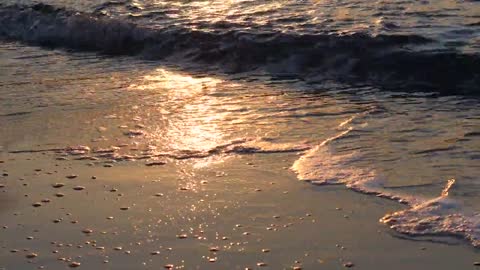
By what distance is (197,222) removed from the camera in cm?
441

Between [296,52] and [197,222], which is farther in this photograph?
[296,52]

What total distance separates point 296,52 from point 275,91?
164 cm

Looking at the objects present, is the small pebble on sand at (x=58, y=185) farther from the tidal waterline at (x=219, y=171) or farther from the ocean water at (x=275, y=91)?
the ocean water at (x=275, y=91)

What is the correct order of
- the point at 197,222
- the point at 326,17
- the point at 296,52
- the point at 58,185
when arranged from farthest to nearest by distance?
the point at 326,17 → the point at 296,52 → the point at 58,185 → the point at 197,222

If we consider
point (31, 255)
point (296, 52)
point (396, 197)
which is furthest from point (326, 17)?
point (31, 255)

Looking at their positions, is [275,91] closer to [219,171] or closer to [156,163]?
[156,163]

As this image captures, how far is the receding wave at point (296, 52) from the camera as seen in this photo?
8.26 metres

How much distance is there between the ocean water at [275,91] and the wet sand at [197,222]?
179 millimetres

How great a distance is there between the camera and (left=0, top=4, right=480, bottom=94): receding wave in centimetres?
826

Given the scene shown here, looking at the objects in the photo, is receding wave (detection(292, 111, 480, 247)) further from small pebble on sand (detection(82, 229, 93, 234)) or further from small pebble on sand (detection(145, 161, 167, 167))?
small pebble on sand (detection(82, 229, 93, 234))

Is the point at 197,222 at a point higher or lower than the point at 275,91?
higher

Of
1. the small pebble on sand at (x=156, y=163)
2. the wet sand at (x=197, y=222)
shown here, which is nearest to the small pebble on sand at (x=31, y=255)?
the wet sand at (x=197, y=222)

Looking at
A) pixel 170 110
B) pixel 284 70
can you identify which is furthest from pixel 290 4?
pixel 170 110

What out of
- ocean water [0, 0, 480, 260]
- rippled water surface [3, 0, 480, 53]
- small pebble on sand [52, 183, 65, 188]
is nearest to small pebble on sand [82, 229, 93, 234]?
small pebble on sand [52, 183, 65, 188]
